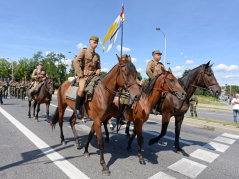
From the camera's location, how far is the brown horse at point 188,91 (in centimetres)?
468

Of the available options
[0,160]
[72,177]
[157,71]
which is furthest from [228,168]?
[0,160]

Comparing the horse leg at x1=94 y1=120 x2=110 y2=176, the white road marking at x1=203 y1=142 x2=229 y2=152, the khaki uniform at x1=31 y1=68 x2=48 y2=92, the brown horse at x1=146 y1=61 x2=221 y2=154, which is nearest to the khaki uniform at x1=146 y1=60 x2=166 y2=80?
the brown horse at x1=146 y1=61 x2=221 y2=154

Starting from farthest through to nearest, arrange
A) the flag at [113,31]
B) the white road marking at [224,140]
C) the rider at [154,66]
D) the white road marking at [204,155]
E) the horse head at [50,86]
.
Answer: the flag at [113,31], the horse head at [50,86], the white road marking at [224,140], the rider at [154,66], the white road marking at [204,155]

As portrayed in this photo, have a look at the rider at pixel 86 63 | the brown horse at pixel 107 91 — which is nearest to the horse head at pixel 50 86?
the rider at pixel 86 63

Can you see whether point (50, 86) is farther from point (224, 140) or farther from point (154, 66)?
point (224, 140)

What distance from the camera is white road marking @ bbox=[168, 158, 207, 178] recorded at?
340 centimetres

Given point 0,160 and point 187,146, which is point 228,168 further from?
point 0,160

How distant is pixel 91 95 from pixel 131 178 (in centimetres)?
202

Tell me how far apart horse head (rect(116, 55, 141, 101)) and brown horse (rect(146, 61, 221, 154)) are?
224 cm

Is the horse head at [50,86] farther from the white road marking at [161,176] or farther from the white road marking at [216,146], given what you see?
the white road marking at [216,146]

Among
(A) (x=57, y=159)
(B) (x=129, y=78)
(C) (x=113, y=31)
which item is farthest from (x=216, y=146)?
(C) (x=113, y=31)

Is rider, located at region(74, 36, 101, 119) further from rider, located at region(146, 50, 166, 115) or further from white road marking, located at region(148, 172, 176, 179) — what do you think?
white road marking, located at region(148, 172, 176, 179)

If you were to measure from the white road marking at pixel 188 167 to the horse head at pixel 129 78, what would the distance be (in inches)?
80.8

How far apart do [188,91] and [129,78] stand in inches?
107
